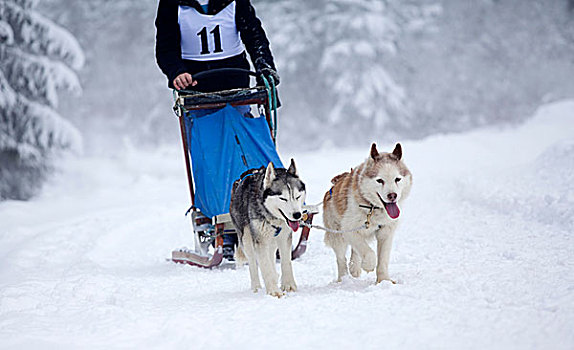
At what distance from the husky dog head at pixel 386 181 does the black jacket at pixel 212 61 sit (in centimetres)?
152

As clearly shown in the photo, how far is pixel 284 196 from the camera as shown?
304 centimetres

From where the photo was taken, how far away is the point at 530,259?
3574 mm

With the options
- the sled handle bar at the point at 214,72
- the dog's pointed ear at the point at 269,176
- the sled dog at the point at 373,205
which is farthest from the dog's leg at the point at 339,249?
the sled handle bar at the point at 214,72

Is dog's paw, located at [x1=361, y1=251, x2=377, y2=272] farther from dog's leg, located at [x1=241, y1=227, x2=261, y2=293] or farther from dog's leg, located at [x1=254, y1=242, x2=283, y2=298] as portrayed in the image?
dog's leg, located at [x1=241, y1=227, x2=261, y2=293]

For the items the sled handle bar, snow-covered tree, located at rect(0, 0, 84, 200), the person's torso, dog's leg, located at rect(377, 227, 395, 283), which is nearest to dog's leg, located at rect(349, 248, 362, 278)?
dog's leg, located at rect(377, 227, 395, 283)

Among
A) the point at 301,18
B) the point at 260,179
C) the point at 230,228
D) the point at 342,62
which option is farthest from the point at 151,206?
the point at 301,18

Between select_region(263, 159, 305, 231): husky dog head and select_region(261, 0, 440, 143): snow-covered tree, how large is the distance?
56.1ft

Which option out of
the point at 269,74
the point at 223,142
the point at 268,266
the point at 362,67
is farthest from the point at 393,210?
the point at 362,67

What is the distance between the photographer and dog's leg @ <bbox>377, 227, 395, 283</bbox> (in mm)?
3246

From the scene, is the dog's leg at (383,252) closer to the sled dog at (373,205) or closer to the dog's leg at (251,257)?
the sled dog at (373,205)

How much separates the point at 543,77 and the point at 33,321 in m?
28.5

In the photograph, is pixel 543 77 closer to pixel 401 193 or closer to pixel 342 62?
pixel 342 62

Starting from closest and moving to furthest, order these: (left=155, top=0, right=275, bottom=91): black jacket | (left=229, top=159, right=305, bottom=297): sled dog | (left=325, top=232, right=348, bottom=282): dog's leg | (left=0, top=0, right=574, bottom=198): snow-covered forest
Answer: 1. (left=229, top=159, right=305, bottom=297): sled dog
2. (left=325, top=232, right=348, bottom=282): dog's leg
3. (left=155, top=0, right=275, bottom=91): black jacket
4. (left=0, top=0, right=574, bottom=198): snow-covered forest

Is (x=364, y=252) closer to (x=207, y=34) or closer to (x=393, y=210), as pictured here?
(x=393, y=210)
